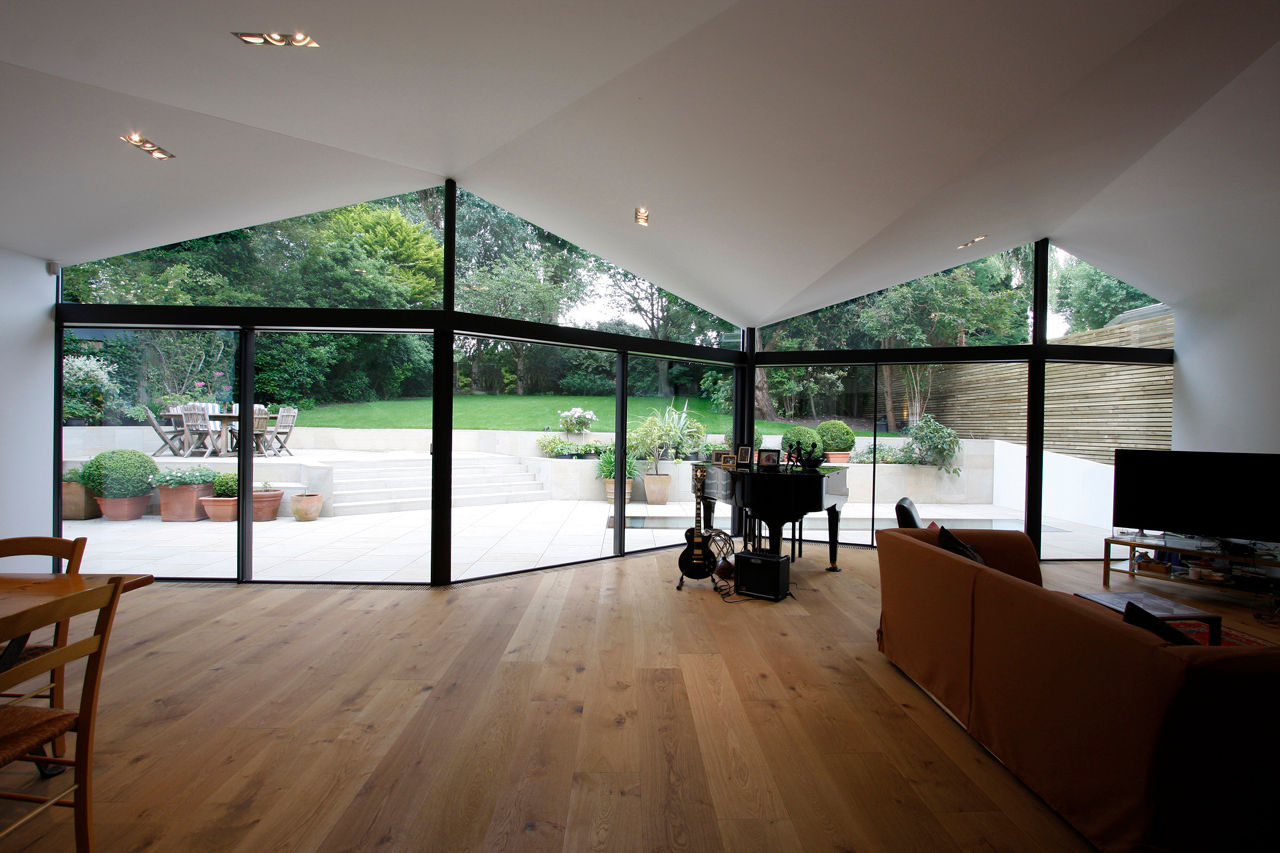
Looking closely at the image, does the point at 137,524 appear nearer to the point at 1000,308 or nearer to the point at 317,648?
the point at 317,648

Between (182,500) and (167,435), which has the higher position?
(167,435)

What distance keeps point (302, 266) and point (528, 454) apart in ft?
8.21

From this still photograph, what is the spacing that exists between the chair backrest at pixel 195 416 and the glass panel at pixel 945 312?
19.7 feet

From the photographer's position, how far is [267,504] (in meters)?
5.23

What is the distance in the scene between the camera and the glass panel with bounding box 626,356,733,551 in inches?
247

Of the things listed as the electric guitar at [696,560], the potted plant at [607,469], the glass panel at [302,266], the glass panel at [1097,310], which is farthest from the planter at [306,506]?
the glass panel at [1097,310]

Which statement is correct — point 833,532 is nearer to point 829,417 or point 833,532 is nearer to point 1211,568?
point 829,417

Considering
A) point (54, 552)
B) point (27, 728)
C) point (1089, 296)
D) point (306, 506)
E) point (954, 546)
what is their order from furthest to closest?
point (1089, 296) → point (306, 506) → point (954, 546) → point (54, 552) → point (27, 728)

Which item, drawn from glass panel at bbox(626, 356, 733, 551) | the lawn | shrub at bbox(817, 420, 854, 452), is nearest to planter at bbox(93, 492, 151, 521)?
the lawn

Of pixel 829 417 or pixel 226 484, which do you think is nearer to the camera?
pixel 226 484

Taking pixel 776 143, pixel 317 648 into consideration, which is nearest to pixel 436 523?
pixel 317 648

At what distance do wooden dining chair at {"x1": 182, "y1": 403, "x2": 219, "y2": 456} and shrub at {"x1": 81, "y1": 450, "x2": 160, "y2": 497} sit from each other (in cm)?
35

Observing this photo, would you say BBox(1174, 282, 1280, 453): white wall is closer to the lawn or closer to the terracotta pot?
the lawn

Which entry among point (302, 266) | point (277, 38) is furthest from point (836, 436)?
point (277, 38)
